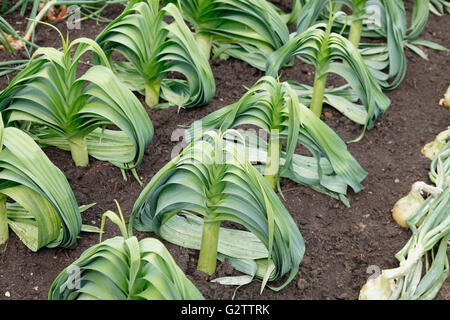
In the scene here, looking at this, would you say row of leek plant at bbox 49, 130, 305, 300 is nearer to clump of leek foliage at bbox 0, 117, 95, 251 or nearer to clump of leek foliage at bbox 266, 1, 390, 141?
clump of leek foliage at bbox 0, 117, 95, 251

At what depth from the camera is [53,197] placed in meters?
2.14

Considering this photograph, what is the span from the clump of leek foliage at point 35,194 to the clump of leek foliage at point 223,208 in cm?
21

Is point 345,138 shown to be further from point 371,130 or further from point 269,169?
point 269,169

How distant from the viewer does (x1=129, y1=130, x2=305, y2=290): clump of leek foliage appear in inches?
80.7

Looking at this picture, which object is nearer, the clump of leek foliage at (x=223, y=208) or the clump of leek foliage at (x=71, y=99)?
the clump of leek foliage at (x=223, y=208)

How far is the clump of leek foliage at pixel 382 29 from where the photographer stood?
3.12 m

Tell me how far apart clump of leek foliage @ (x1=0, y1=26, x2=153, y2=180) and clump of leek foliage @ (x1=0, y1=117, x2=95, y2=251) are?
0.23 metres

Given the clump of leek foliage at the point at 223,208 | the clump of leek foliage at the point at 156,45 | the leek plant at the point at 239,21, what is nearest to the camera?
the clump of leek foliage at the point at 223,208

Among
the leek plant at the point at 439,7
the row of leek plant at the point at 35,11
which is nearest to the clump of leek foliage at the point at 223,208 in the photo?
the row of leek plant at the point at 35,11

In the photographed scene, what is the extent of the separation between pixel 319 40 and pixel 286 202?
591 mm

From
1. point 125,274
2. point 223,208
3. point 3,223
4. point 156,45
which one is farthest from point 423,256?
point 3,223

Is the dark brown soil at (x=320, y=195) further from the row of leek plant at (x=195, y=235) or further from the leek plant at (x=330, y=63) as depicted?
the leek plant at (x=330, y=63)

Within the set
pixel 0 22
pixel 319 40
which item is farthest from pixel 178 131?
pixel 0 22

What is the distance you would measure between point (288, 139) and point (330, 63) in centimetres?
54
